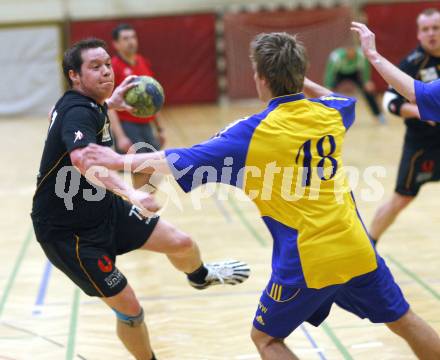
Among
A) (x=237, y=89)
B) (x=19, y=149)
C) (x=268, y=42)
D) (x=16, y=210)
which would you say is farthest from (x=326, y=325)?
(x=237, y=89)

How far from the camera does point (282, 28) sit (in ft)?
67.4

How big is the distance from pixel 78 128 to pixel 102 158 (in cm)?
37

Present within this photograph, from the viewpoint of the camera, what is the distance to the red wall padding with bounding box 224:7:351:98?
20.5 meters

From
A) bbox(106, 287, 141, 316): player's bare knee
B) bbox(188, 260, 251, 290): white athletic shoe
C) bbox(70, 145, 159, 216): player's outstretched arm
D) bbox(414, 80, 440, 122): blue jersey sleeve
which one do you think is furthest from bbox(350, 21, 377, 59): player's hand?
bbox(106, 287, 141, 316): player's bare knee

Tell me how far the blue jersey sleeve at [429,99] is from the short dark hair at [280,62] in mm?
885

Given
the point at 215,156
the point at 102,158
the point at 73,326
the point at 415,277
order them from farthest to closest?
1. the point at 415,277
2. the point at 73,326
3. the point at 102,158
4. the point at 215,156

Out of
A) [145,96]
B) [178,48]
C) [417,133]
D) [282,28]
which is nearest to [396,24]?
[282,28]

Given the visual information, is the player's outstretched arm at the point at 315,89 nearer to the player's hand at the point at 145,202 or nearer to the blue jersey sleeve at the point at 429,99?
the blue jersey sleeve at the point at 429,99

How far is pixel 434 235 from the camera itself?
7.65 meters

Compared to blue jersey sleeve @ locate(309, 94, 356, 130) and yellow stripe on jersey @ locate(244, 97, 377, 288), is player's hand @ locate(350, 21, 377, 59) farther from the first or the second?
yellow stripe on jersey @ locate(244, 97, 377, 288)

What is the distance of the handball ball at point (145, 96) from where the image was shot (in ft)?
15.3

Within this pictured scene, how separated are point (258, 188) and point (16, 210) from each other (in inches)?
270

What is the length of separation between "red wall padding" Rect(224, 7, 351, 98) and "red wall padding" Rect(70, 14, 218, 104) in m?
0.69

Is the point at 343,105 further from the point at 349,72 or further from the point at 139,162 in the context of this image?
the point at 349,72
